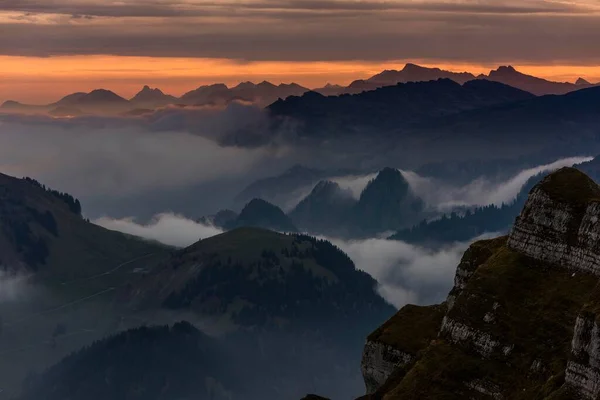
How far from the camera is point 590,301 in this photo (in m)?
105

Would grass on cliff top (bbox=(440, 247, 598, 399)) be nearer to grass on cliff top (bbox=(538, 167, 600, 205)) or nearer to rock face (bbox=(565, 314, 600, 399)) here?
grass on cliff top (bbox=(538, 167, 600, 205))

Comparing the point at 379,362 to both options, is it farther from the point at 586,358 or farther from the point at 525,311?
the point at 586,358

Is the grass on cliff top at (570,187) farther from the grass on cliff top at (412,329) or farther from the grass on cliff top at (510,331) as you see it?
the grass on cliff top at (412,329)

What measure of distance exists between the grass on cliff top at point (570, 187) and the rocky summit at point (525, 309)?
0.32 feet

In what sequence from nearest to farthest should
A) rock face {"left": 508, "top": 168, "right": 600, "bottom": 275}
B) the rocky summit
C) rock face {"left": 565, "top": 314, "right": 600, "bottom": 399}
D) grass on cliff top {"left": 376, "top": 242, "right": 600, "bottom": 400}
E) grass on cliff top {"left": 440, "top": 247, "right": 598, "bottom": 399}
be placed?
rock face {"left": 565, "top": 314, "right": 600, "bottom": 399}
grass on cliff top {"left": 440, "top": 247, "right": 598, "bottom": 399}
grass on cliff top {"left": 376, "top": 242, "right": 600, "bottom": 400}
the rocky summit
rock face {"left": 508, "top": 168, "right": 600, "bottom": 275}

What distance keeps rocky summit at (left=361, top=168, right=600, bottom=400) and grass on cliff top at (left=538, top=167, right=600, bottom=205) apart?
0.10m

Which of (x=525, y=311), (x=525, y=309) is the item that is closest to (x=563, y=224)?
(x=525, y=309)

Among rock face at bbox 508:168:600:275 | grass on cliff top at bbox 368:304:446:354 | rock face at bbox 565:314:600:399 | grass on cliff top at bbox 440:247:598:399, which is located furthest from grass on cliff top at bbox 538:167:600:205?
rock face at bbox 565:314:600:399

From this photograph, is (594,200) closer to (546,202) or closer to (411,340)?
(546,202)

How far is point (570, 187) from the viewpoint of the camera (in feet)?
454

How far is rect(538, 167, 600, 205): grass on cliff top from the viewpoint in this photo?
136 meters

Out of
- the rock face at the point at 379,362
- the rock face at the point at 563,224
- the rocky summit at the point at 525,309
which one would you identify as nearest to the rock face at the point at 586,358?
the rocky summit at the point at 525,309

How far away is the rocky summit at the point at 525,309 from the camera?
127 m

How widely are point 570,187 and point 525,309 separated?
539 inches
